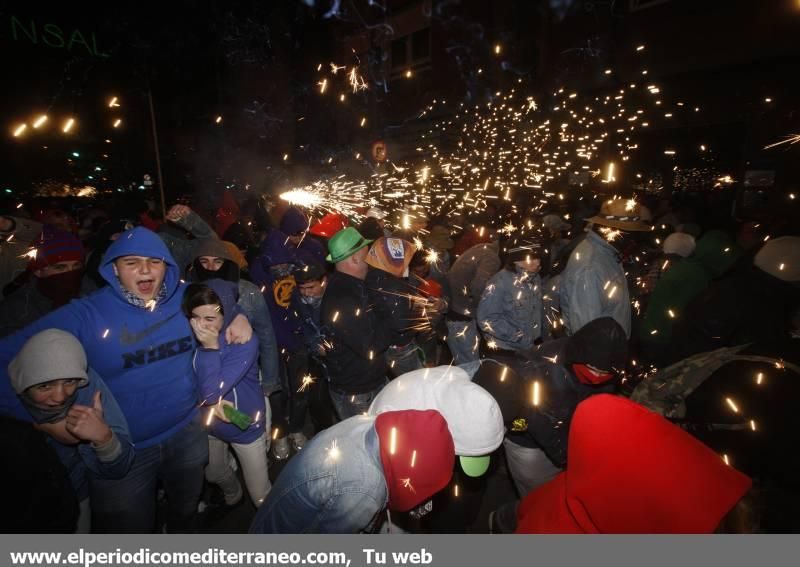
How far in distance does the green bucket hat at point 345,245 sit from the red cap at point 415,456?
6.19ft

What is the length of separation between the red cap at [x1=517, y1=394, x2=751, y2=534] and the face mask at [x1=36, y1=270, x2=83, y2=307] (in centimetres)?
385

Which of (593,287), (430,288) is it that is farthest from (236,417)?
(593,287)

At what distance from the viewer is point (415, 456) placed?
1.64m

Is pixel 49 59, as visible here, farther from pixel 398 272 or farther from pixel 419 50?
pixel 398 272

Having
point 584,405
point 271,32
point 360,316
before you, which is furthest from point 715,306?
point 271,32

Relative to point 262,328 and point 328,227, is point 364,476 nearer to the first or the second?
point 262,328

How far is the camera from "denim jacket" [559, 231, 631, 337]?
Result: 142 inches

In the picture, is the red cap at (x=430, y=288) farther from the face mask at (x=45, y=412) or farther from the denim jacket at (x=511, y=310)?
the face mask at (x=45, y=412)

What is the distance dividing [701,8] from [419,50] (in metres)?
8.93

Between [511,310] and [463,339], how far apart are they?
102cm

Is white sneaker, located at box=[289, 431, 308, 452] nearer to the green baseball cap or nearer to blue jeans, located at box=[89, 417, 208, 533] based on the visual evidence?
blue jeans, located at box=[89, 417, 208, 533]

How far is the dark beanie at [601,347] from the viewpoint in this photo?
2514mm

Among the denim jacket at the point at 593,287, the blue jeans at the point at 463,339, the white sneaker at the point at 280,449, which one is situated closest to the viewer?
the denim jacket at the point at 593,287

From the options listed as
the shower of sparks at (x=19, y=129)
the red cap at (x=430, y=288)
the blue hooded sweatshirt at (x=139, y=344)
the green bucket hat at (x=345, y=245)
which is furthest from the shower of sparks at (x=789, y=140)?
the shower of sparks at (x=19, y=129)
